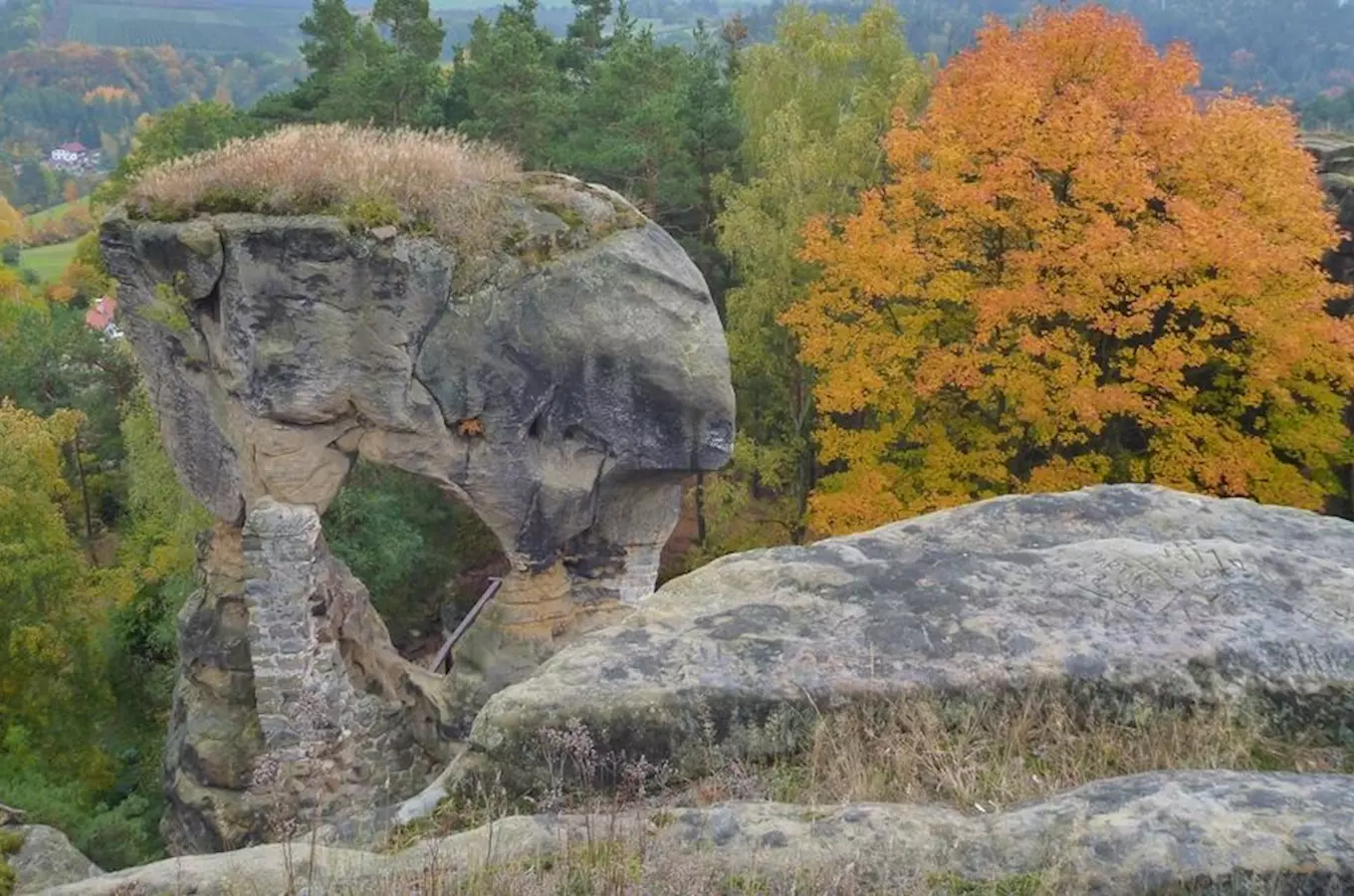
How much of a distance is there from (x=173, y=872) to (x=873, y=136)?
18903mm

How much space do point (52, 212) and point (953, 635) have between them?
309 feet

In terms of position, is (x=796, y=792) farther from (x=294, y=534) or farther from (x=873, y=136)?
(x=873, y=136)

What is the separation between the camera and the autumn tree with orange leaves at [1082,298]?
569 inches

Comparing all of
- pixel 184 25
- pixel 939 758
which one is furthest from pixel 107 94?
pixel 939 758

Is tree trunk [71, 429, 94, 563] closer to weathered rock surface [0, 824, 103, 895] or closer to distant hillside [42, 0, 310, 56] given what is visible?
weathered rock surface [0, 824, 103, 895]

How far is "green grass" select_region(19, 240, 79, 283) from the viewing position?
61.0m

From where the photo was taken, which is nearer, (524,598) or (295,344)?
(295,344)

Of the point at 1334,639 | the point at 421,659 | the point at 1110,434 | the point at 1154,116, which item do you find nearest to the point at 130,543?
the point at 421,659

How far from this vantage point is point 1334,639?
531cm

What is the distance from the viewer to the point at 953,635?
5.51 m

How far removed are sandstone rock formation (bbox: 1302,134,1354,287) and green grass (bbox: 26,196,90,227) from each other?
252 ft

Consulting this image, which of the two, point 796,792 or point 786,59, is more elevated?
point 786,59

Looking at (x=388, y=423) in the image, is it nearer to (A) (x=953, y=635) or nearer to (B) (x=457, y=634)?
(A) (x=953, y=635)

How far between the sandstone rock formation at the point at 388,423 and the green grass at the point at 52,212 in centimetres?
7347
